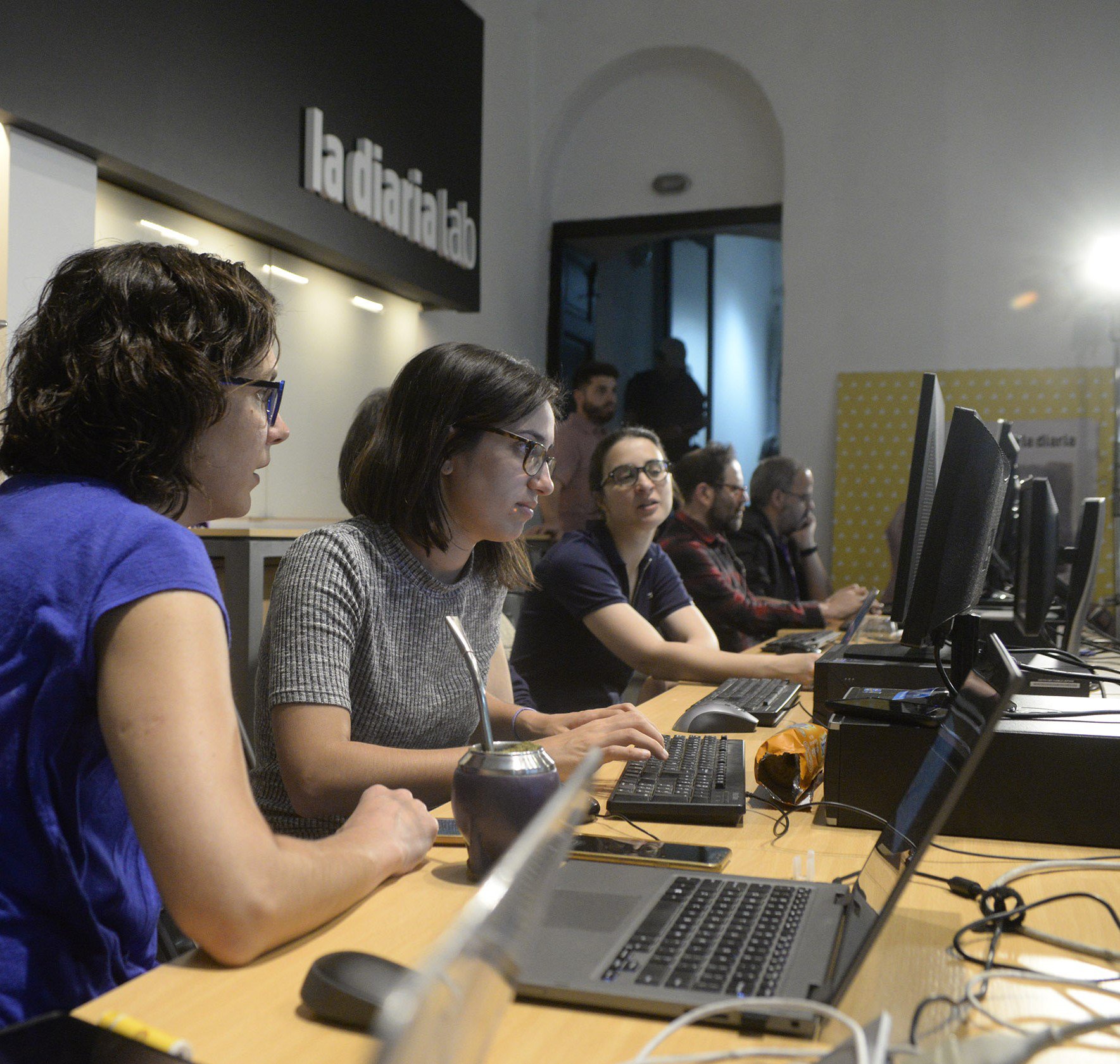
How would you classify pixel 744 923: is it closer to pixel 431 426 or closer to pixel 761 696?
pixel 431 426

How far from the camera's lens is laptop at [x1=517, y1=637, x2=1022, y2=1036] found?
0.70 metres

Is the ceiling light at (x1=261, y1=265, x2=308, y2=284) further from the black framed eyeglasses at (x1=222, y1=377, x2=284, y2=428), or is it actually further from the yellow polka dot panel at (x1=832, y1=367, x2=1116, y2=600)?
the black framed eyeglasses at (x1=222, y1=377, x2=284, y2=428)

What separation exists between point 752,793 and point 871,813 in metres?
0.18

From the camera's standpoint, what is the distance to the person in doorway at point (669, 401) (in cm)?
645

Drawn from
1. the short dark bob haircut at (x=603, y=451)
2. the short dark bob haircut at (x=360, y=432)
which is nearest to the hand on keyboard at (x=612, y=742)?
the short dark bob haircut at (x=360, y=432)

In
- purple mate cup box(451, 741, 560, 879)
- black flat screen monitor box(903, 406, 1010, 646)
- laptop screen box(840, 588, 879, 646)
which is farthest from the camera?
laptop screen box(840, 588, 879, 646)

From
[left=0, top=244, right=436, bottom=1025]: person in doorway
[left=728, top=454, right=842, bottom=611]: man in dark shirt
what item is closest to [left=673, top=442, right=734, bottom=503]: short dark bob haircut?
[left=728, top=454, right=842, bottom=611]: man in dark shirt

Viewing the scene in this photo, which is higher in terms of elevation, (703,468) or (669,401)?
(669,401)

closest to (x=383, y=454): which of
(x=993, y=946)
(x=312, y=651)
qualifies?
(x=312, y=651)

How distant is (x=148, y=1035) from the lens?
2.09 ft

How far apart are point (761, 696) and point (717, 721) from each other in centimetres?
26

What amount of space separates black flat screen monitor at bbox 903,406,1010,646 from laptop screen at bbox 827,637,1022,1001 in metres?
0.44

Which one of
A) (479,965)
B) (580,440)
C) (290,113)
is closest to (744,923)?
(479,965)

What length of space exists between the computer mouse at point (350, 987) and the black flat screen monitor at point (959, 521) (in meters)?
0.89
